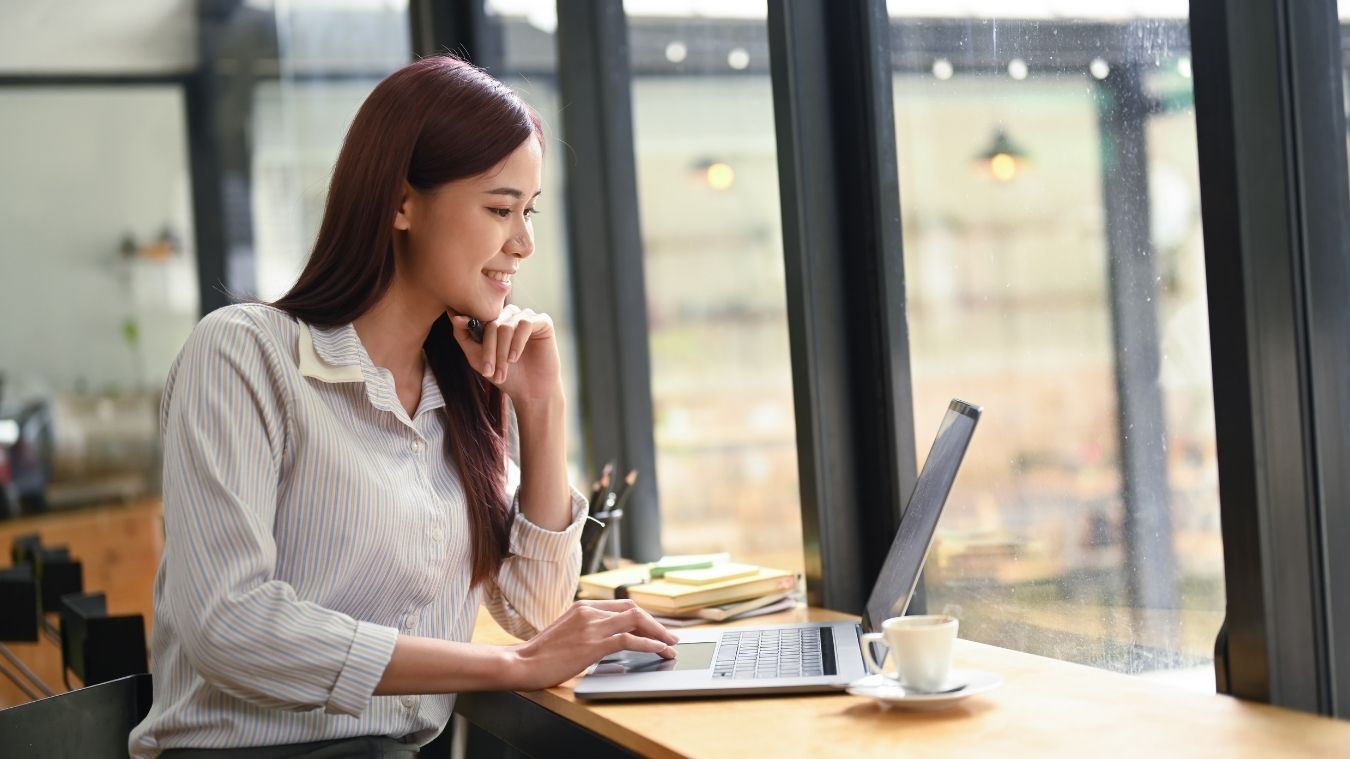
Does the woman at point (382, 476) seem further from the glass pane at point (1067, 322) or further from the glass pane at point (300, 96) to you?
the glass pane at point (300, 96)

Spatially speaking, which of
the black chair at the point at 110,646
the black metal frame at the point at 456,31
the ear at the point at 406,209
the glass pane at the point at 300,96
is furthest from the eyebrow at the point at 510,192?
the glass pane at the point at 300,96

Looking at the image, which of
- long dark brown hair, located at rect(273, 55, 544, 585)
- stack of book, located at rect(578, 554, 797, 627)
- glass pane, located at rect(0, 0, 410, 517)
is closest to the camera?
long dark brown hair, located at rect(273, 55, 544, 585)

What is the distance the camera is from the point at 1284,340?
4.77 ft

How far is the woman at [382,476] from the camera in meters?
1.53

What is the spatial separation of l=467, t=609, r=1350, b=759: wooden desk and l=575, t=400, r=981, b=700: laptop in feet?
0.07

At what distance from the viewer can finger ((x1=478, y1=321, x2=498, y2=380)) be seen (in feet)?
6.21

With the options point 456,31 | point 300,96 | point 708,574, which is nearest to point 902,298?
point 708,574

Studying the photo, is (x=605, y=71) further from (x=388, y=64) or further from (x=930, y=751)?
(x=930, y=751)

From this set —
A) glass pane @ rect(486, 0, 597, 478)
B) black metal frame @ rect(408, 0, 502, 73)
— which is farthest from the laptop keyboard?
black metal frame @ rect(408, 0, 502, 73)

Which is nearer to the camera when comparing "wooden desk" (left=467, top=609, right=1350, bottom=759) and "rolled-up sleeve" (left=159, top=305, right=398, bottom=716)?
"wooden desk" (left=467, top=609, right=1350, bottom=759)

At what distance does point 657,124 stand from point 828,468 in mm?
1129

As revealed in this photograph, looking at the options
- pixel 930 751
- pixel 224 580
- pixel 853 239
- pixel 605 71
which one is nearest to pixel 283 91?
pixel 605 71

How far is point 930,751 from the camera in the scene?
132 centimetres

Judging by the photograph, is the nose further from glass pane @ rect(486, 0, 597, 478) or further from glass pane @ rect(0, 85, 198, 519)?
glass pane @ rect(0, 85, 198, 519)
